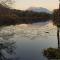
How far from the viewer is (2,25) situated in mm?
36469

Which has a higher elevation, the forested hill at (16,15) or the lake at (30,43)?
the forested hill at (16,15)

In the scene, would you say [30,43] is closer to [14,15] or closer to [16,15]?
[14,15]

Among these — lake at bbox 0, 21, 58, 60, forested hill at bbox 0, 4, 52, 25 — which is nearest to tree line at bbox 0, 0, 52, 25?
forested hill at bbox 0, 4, 52, 25

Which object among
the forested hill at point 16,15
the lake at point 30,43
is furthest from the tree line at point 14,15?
the lake at point 30,43

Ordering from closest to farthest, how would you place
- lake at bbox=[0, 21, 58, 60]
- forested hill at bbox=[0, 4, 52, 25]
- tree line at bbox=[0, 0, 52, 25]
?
1. lake at bbox=[0, 21, 58, 60]
2. tree line at bbox=[0, 0, 52, 25]
3. forested hill at bbox=[0, 4, 52, 25]

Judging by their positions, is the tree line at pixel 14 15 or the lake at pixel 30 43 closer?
the lake at pixel 30 43

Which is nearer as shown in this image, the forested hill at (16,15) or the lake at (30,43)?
the lake at (30,43)

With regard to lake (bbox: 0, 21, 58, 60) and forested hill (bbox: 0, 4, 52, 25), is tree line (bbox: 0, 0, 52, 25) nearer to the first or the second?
forested hill (bbox: 0, 4, 52, 25)

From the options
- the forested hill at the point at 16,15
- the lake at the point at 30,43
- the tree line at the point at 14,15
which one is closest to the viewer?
the lake at the point at 30,43

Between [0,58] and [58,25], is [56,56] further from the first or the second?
[58,25]

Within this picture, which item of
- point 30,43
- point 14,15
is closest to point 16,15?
point 14,15

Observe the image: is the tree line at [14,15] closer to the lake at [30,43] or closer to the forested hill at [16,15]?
the forested hill at [16,15]

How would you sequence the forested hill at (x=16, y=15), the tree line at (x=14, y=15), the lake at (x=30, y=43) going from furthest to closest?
the forested hill at (x=16, y=15) → the tree line at (x=14, y=15) → the lake at (x=30, y=43)

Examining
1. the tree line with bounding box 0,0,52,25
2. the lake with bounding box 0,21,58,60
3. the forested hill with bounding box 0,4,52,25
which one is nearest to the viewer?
the lake with bounding box 0,21,58,60
